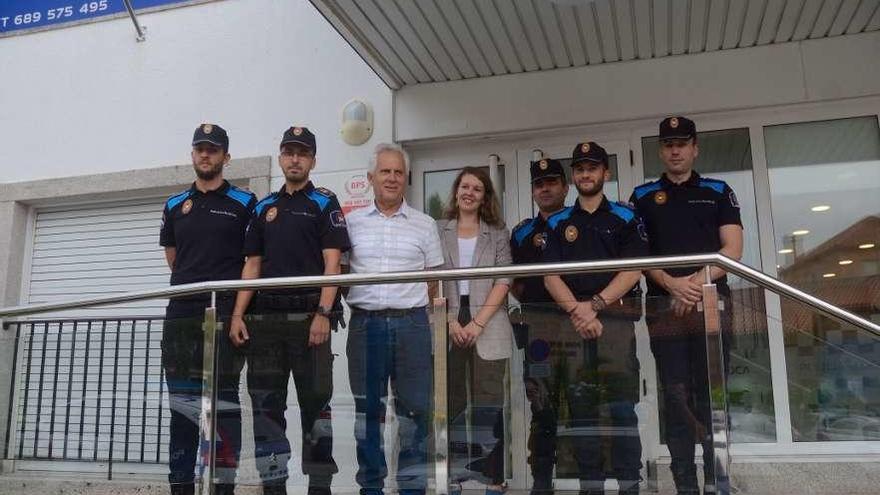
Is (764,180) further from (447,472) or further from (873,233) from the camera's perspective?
(447,472)

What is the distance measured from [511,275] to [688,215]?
1.15m

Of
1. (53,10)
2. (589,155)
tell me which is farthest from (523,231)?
(53,10)

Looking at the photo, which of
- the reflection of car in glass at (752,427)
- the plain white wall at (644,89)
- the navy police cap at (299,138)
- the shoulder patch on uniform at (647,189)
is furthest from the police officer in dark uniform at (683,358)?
the plain white wall at (644,89)

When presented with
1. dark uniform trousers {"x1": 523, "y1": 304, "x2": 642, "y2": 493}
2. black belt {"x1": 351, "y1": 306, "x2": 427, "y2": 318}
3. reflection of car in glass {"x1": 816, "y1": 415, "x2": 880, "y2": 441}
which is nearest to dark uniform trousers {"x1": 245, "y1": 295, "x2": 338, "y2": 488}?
black belt {"x1": 351, "y1": 306, "x2": 427, "y2": 318}

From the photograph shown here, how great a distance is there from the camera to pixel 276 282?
3.16 metres

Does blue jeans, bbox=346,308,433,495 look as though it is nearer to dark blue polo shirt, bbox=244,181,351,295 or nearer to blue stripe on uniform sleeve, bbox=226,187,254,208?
dark blue polo shirt, bbox=244,181,351,295

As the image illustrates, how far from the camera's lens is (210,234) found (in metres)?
3.75

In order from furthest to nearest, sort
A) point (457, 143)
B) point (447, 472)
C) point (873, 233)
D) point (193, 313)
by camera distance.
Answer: point (457, 143)
point (873, 233)
point (193, 313)
point (447, 472)

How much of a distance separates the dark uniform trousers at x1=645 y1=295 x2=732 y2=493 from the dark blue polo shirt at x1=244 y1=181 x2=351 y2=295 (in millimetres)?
1495

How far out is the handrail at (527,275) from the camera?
8.96ft

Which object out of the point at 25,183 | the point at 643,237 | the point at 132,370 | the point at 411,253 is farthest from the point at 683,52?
the point at 25,183

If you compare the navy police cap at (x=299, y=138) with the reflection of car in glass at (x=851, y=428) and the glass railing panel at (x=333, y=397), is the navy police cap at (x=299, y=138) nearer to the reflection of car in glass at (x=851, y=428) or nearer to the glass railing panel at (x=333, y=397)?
the glass railing panel at (x=333, y=397)

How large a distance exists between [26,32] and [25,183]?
4.52 ft

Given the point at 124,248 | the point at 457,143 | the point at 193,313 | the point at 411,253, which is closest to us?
the point at 193,313
